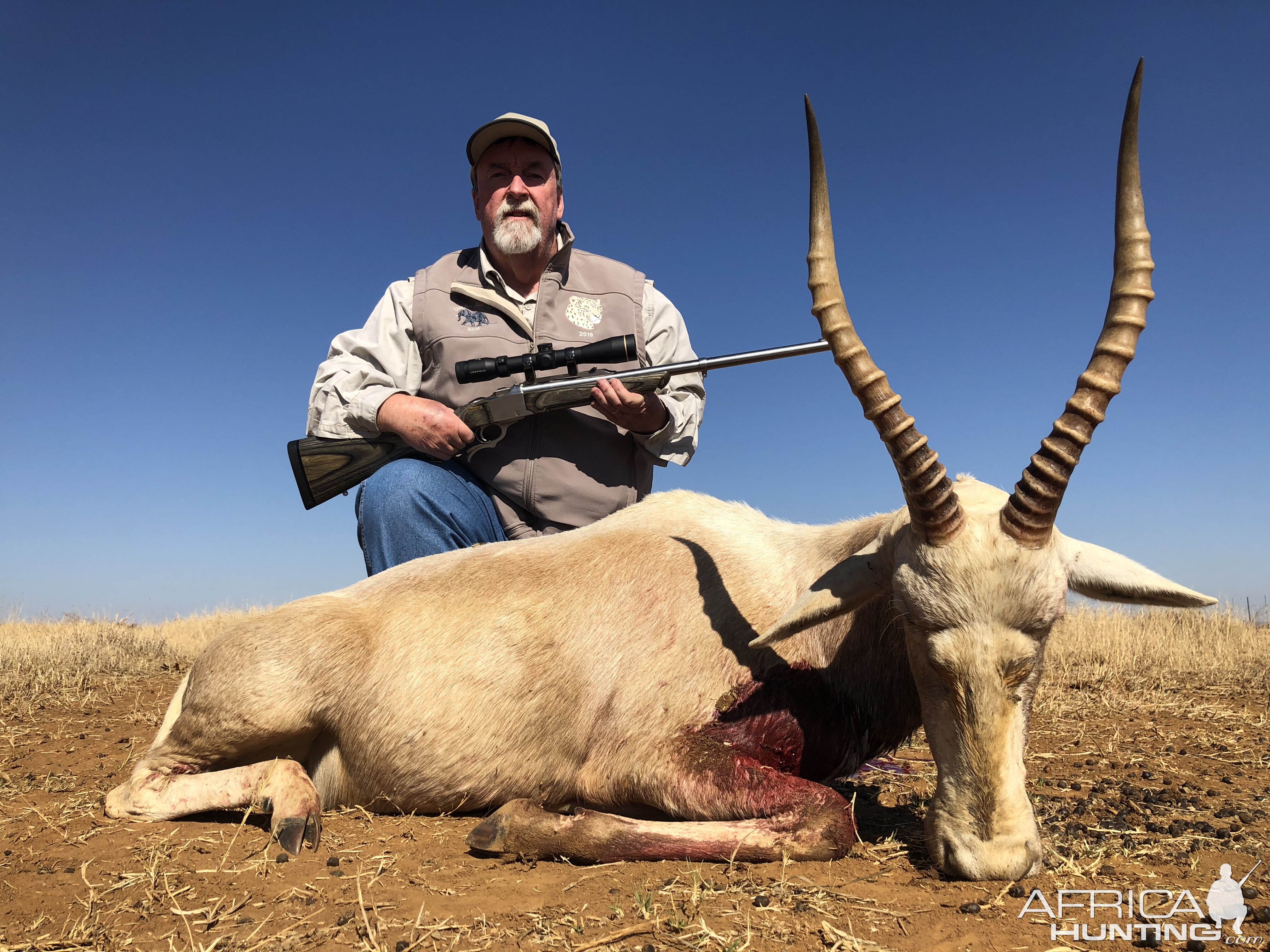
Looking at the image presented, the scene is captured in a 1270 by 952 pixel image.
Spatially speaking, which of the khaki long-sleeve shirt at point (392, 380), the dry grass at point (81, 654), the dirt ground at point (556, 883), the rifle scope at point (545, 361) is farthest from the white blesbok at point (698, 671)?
the dry grass at point (81, 654)

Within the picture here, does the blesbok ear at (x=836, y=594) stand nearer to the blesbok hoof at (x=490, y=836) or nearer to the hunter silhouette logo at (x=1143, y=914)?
the hunter silhouette logo at (x=1143, y=914)

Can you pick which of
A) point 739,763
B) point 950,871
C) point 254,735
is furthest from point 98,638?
point 950,871

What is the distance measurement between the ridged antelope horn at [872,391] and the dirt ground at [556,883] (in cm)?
127

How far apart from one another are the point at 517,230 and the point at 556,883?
4.68 meters

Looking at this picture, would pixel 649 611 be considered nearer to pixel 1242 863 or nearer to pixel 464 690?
pixel 464 690

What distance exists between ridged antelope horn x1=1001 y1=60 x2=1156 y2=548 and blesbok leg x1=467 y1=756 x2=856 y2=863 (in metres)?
1.33

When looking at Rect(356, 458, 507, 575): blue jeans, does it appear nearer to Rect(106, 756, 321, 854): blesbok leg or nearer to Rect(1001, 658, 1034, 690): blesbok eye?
Rect(106, 756, 321, 854): blesbok leg

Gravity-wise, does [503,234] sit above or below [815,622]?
above

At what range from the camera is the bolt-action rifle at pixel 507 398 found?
5484 millimetres

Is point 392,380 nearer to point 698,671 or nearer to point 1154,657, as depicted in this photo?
point 698,671

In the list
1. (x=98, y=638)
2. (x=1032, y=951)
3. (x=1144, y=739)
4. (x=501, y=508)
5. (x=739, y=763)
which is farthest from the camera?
(x=98, y=638)

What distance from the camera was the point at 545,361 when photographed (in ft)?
18.5

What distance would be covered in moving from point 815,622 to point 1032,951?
1.29m

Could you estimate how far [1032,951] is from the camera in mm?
2441
